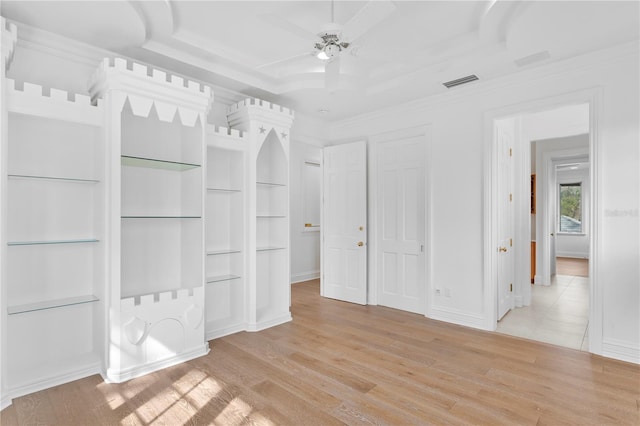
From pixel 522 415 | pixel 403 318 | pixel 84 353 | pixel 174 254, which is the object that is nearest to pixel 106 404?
pixel 84 353

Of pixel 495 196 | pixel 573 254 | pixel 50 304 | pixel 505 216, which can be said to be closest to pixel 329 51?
pixel 495 196

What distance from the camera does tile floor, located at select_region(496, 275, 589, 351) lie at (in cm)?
365

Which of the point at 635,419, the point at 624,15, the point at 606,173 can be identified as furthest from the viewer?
the point at 606,173

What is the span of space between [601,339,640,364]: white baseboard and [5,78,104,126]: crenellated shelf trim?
489cm

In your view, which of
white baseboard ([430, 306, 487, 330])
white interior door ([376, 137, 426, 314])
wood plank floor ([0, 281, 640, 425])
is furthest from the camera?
→ white interior door ([376, 137, 426, 314])

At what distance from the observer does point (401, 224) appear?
467cm

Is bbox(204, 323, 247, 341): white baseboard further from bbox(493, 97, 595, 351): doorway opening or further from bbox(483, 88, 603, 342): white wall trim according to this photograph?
bbox(493, 97, 595, 351): doorway opening

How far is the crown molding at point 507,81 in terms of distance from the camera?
3.08 metres

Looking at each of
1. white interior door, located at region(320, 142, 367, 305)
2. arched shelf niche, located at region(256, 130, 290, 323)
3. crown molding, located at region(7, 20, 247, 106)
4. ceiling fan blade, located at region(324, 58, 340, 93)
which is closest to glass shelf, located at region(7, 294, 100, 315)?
arched shelf niche, located at region(256, 130, 290, 323)

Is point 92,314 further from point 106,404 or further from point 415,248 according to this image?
point 415,248

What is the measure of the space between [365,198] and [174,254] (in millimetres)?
2720

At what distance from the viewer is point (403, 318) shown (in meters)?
4.31

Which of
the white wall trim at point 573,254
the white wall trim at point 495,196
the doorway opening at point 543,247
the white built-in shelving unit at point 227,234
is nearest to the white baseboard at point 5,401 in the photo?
the white built-in shelving unit at point 227,234

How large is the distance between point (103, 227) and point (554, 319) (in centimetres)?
514
